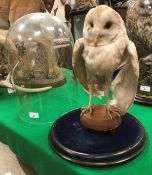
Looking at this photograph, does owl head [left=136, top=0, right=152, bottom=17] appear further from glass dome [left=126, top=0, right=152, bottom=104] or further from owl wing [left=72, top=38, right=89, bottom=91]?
owl wing [left=72, top=38, right=89, bottom=91]

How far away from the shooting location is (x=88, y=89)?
83 cm

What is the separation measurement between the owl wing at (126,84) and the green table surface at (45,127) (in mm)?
137

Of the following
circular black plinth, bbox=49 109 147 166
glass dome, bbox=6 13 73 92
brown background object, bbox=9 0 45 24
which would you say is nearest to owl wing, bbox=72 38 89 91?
circular black plinth, bbox=49 109 147 166

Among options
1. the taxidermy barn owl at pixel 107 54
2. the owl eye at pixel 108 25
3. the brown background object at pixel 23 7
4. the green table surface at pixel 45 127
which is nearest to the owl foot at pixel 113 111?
the taxidermy barn owl at pixel 107 54

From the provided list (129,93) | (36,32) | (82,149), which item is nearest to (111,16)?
(129,93)

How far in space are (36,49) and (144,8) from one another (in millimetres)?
429

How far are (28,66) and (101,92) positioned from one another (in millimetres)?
380

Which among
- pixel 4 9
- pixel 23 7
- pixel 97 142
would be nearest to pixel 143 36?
pixel 97 142

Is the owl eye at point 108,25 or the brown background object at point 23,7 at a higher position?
the owl eye at point 108,25

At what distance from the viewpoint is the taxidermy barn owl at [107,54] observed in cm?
66

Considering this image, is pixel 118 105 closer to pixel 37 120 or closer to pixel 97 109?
pixel 97 109

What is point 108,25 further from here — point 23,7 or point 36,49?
point 23,7

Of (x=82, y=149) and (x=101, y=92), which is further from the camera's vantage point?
(x=101, y=92)

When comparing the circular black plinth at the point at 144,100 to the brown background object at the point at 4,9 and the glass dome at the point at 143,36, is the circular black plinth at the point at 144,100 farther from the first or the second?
the brown background object at the point at 4,9
